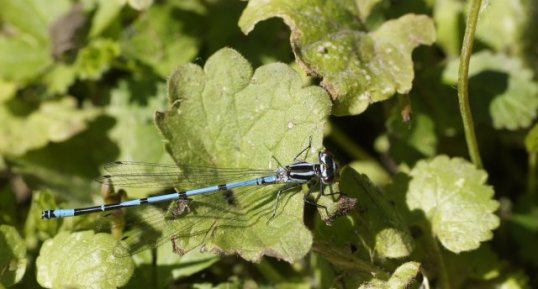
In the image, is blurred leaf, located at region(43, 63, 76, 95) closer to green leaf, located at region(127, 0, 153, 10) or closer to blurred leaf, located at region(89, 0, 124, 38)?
blurred leaf, located at region(89, 0, 124, 38)

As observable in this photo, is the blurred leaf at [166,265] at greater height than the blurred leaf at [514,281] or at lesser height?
greater

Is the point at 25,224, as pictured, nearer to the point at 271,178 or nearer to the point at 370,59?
the point at 271,178

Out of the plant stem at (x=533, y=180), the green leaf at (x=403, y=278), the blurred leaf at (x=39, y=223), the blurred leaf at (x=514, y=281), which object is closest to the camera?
the green leaf at (x=403, y=278)

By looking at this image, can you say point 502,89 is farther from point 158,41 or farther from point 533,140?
point 158,41

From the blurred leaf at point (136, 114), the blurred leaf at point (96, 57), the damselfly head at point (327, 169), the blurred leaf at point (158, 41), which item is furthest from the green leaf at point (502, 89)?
the blurred leaf at point (96, 57)

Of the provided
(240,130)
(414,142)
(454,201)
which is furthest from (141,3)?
(454,201)

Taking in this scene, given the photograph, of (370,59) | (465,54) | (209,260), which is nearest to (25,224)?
(209,260)

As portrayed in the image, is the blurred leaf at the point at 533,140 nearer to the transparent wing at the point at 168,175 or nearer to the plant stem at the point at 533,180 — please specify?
the plant stem at the point at 533,180
